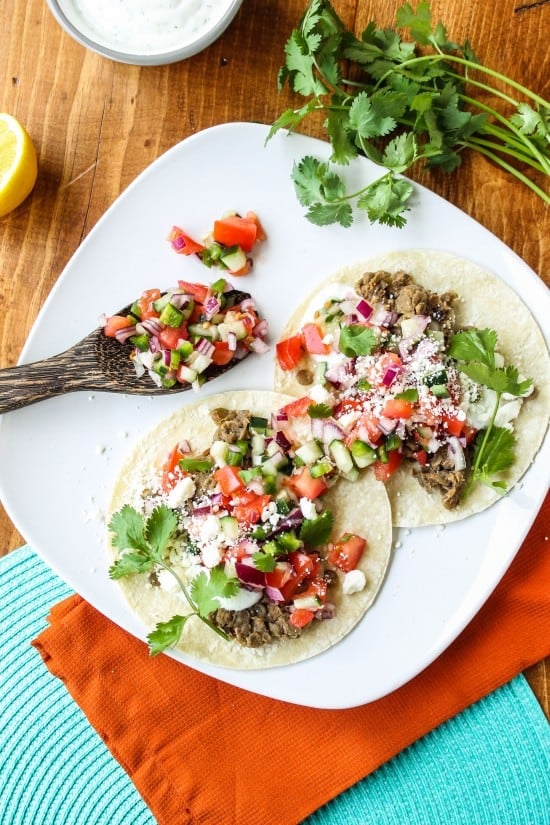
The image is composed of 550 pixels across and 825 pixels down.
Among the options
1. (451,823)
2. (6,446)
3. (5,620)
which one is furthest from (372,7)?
(451,823)

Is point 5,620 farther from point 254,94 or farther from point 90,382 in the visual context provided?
point 254,94

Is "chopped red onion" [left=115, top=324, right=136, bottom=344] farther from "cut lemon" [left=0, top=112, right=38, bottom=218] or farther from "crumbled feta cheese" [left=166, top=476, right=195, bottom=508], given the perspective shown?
"cut lemon" [left=0, top=112, right=38, bottom=218]

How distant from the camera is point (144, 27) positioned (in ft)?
9.88

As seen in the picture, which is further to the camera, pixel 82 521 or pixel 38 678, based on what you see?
pixel 38 678

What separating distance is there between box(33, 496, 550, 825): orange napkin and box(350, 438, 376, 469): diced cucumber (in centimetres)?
80

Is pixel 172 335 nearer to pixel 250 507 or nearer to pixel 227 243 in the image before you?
pixel 227 243

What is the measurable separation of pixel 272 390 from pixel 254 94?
50.5 inches

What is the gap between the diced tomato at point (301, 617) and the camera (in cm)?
313

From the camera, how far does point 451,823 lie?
3.39 metres

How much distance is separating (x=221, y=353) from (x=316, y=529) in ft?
2.59

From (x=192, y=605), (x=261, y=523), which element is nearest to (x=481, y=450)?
(x=261, y=523)

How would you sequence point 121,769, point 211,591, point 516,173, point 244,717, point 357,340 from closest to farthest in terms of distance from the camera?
point 211,591, point 357,340, point 516,173, point 244,717, point 121,769

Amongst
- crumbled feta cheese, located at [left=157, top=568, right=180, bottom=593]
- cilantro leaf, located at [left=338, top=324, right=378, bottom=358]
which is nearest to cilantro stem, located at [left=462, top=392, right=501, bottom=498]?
cilantro leaf, located at [left=338, top=324, right=378, bottom=358]

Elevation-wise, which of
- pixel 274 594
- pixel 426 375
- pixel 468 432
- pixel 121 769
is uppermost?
pixel 426 375
